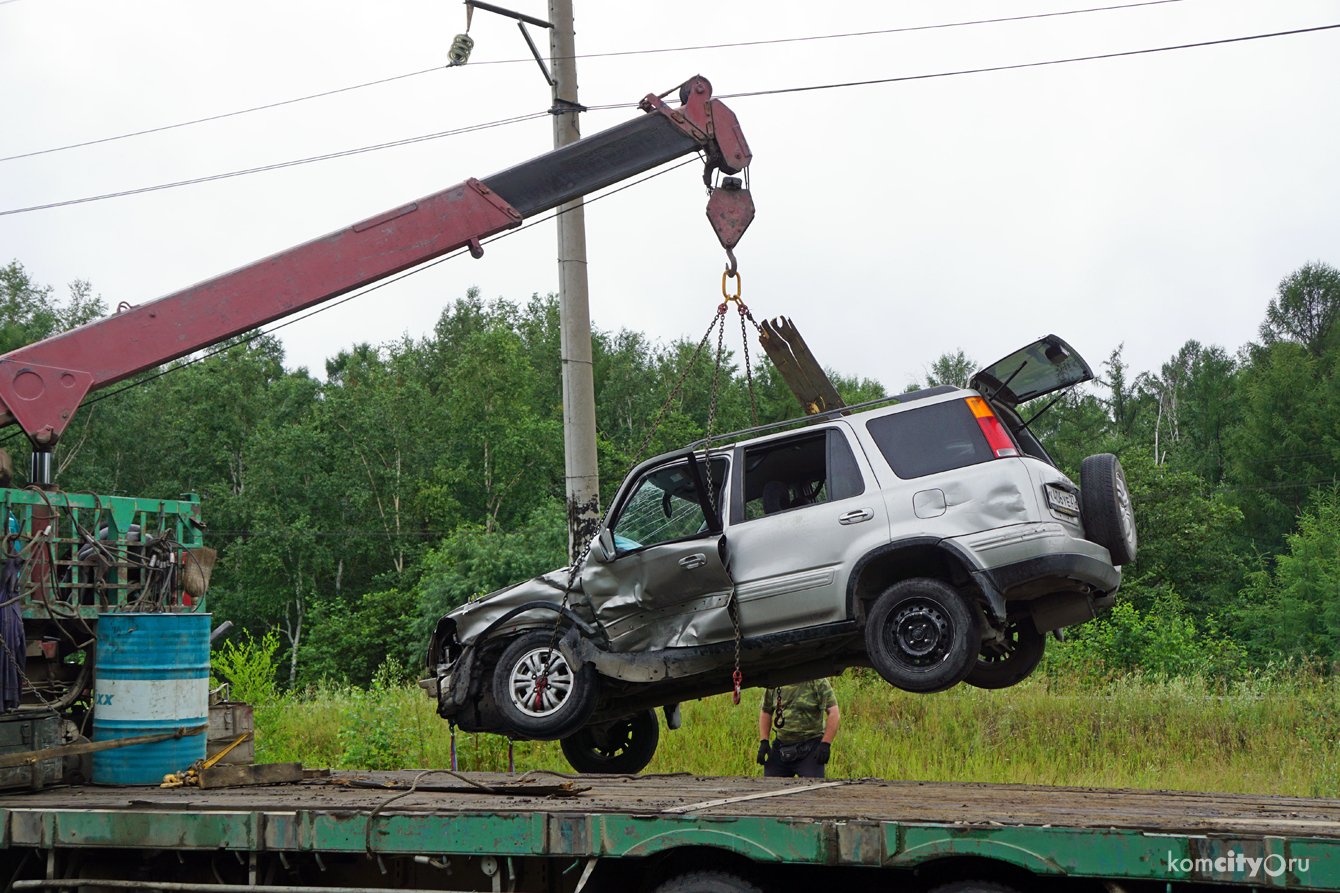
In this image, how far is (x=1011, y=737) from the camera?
12.0 metres

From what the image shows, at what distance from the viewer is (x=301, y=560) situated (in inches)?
1592

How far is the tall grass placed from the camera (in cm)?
1061

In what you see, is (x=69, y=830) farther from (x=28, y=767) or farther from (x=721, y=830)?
(x=721, y=830)

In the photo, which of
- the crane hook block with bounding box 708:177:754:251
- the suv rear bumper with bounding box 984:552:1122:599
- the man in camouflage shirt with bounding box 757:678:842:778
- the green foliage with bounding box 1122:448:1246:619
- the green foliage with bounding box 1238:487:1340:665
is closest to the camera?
the suv rear bumper with bounding box 984:552:1122:599

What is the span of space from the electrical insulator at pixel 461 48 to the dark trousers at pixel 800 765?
689 cm

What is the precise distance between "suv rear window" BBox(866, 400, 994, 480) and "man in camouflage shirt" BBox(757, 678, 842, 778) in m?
2.48

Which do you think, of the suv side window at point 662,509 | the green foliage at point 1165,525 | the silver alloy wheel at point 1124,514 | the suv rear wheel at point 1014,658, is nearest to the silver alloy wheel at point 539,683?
the suv side window at point 662,509

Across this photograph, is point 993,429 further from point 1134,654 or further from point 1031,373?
point 1134,654

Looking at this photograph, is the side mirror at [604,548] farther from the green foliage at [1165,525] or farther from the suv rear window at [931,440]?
the green foliage at [1165,525]

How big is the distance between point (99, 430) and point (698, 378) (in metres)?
22.0

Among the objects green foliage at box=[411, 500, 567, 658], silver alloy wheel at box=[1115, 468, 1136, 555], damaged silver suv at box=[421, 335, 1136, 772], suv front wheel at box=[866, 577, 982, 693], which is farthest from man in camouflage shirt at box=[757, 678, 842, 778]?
green foliage at box=[411, 500, 567, 658]

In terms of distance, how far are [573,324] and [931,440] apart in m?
4.21

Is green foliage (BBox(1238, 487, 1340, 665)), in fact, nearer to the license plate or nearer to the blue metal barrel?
the license plate

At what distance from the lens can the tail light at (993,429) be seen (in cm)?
646
